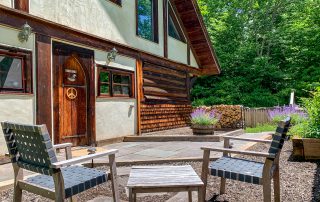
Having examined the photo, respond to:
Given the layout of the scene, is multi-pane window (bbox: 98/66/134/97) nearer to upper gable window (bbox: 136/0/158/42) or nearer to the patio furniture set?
upper gable window (bbox: 136/0/158/42)

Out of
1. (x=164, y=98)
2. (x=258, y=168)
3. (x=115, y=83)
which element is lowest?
(x=258, y=168)

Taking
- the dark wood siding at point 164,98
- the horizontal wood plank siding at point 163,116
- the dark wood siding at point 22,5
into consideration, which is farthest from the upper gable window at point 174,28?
→ the dark wood siding at point 22,5

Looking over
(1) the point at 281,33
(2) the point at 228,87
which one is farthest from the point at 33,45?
(1) the point at 281,33

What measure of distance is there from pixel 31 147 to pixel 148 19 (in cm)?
823

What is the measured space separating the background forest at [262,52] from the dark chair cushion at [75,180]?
53.7 ft

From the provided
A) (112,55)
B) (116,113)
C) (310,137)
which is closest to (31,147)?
(310,137)

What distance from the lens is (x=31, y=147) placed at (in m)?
2.48

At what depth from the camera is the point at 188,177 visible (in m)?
2.44

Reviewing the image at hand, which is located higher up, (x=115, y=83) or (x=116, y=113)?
(x=115, y=83)

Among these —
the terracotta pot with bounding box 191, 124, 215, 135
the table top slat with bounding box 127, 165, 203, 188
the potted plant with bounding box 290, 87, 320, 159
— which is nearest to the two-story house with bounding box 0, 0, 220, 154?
the terracotta pot with bounding box 191, 124, 215, 135

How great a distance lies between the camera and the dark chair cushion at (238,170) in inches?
106

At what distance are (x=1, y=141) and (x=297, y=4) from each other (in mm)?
22371

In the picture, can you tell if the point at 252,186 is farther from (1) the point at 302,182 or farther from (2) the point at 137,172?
(2) the point at 137,172

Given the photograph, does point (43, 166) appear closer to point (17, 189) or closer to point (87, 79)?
point (17, 189)
